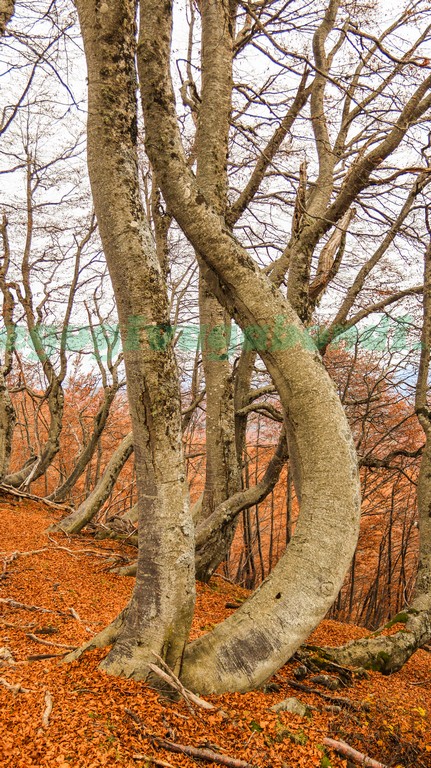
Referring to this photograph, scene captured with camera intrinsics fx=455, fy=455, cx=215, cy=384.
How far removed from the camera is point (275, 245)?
7430 millimetres

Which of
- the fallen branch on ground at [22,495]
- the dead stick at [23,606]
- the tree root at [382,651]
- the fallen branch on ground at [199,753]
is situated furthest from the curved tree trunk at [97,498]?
the fallen branch on ground at [199,753]

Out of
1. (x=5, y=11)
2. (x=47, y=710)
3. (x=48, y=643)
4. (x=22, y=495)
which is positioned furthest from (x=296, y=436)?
(x=22, y=495)

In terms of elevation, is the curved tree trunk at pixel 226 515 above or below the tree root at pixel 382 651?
above

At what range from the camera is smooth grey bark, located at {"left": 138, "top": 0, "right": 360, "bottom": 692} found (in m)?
2.20

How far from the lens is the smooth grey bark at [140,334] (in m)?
2.21

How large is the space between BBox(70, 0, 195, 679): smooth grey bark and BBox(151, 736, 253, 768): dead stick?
1.61 feet

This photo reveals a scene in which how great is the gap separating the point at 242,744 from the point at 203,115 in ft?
15.2

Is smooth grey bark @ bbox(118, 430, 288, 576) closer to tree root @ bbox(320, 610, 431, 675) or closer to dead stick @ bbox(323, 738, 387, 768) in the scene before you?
tree root @ bbox(320, 610, 431, 675)

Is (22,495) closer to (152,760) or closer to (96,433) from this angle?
(96,433)

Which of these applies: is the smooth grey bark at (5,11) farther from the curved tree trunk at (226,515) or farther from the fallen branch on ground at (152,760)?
the fallen branch on ground at (152,760)

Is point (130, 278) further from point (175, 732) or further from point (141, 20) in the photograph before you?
point (175, 732)

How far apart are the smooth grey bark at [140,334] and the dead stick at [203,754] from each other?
1.61 feet

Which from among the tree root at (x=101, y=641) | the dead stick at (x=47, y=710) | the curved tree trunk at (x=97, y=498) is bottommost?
the dead stick at (x=47, y=710)

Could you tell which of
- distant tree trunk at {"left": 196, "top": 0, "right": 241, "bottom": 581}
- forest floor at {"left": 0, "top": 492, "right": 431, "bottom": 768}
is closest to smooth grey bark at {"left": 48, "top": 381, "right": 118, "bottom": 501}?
distant tree trunk at {"left": 196, "top": 0, "right": 241, "bottom": 581}
